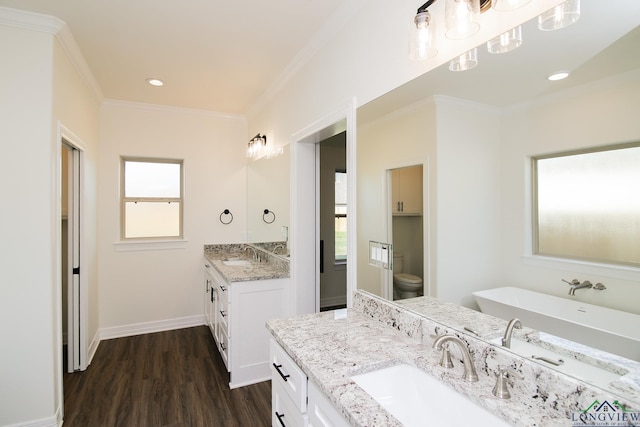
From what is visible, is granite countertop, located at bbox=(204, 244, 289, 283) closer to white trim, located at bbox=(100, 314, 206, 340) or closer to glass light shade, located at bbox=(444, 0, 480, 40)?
white trim, located at bbox=(100, 314, 206, 340)

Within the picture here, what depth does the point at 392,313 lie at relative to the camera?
1.63m

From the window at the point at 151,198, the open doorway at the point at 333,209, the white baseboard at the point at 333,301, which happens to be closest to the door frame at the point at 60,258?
the window at the point at 151,198

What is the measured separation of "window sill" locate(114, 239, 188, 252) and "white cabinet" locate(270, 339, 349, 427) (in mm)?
2918

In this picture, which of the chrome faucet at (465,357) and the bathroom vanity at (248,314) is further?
the bathroom vanity at (248,314)

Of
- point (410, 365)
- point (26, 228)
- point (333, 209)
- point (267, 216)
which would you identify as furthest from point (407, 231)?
point (26, 228)

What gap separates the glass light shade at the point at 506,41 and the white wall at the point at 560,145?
0.71ft

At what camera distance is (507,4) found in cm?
102

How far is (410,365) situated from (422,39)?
1.31 metres

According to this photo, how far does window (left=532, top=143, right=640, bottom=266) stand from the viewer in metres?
0.78

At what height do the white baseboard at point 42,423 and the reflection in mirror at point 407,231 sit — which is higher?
the reflection in mirror at point 407,231

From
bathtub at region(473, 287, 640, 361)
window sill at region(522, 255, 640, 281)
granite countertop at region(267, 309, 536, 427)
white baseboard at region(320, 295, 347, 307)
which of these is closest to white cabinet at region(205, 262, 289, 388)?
white baseboard at region(320, 295, 347, 307)

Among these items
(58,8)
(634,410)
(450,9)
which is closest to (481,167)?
(450,9)

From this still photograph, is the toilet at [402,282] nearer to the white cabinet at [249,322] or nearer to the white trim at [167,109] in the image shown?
the white cabinet at [249,322]

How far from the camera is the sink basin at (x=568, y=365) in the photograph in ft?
2.79
